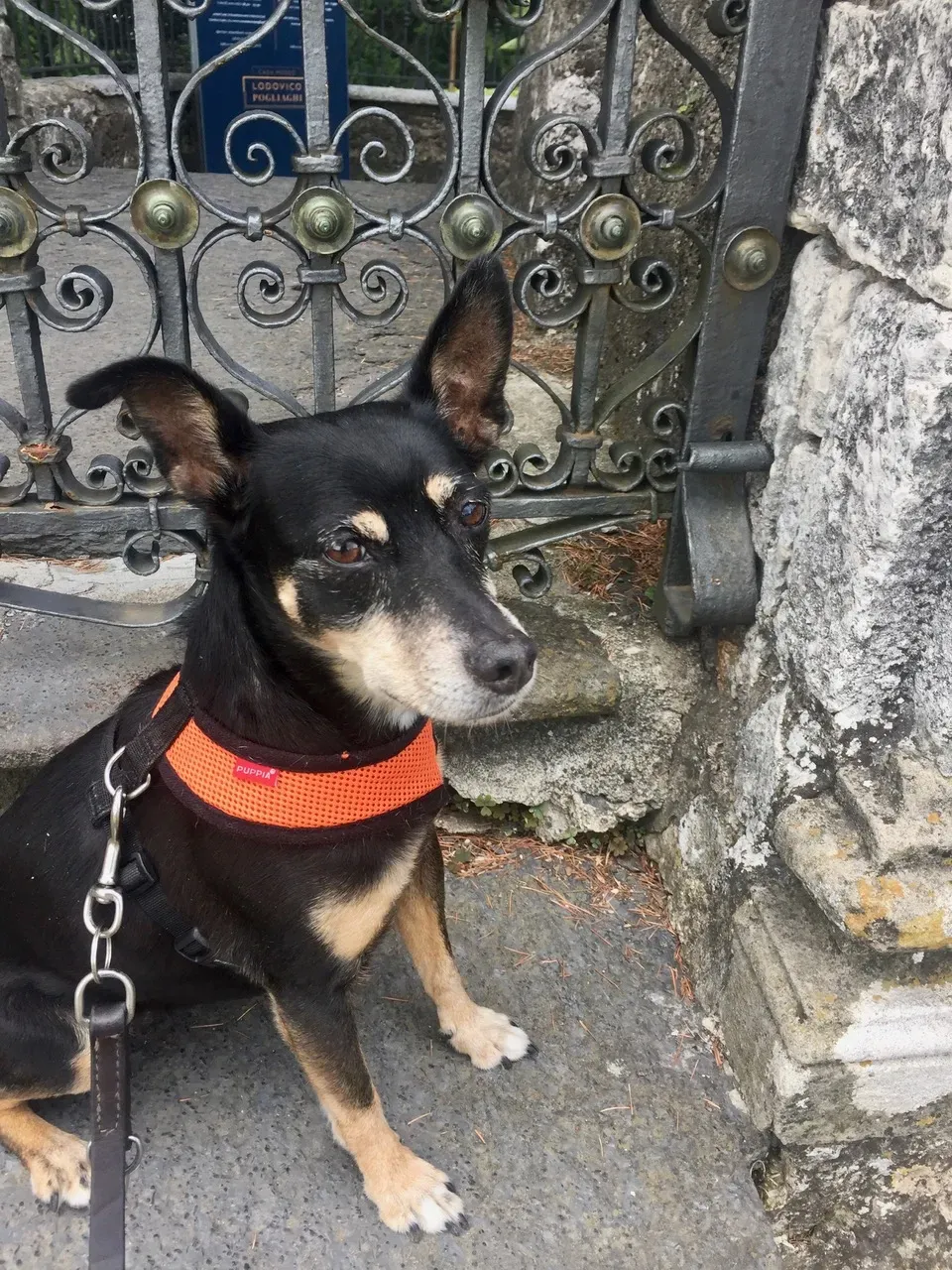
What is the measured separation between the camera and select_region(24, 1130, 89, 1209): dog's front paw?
2086 mm

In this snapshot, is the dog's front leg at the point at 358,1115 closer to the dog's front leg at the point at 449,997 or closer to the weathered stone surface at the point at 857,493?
the dog's front leg at the point at 449,997

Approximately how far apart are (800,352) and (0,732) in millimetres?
2321

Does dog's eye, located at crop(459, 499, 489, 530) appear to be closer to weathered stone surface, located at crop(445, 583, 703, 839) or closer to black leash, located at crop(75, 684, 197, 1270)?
black leash, located at crop(75, 684, 197, 1270)

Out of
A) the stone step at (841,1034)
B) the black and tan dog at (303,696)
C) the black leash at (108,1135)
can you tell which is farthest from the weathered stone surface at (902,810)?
the black leash at (108,1135)

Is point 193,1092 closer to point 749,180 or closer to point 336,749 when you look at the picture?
point 336,749

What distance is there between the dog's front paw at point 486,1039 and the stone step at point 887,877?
0.86 meters

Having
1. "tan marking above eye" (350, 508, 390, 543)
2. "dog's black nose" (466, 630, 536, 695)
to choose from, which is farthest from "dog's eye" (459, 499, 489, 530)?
"dog's black nose" (466, 630, 536, 695)

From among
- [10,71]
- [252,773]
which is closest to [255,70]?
[10,71]

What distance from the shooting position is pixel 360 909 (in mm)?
1954

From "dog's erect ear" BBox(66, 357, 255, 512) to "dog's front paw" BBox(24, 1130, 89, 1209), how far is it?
A: 4.85 feet

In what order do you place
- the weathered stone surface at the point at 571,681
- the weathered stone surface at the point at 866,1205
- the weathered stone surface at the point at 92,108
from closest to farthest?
the weathered stone surface at the point at 866,1205
the weathered stone surface at the point at 571,681
the weathered stone surface at the point at 92,108

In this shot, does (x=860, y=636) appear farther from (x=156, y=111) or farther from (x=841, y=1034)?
(x=156, y=111)

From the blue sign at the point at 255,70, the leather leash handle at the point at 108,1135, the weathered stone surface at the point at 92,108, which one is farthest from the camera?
the weathered stone surface at the point at 92,108

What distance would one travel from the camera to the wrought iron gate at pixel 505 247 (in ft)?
7.06
